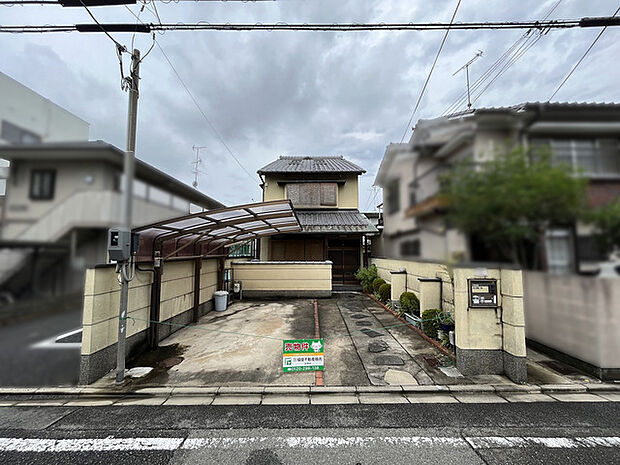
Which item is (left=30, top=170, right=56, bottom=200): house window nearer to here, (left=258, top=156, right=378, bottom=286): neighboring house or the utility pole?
the utility pole

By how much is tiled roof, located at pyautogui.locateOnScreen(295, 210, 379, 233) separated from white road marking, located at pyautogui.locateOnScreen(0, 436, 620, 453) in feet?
31.3

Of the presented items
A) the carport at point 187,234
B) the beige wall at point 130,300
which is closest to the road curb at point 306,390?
the beige wall at point 130,300

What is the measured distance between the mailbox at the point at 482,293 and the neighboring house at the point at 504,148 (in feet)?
15.9

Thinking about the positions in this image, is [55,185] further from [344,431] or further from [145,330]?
[145,330]

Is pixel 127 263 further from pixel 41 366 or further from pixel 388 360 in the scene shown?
pixel 388 360

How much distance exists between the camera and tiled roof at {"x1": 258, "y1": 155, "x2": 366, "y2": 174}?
55.2ft

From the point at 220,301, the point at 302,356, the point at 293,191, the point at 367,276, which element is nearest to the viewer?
the point at 302,356

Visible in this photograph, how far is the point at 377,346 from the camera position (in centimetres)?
638

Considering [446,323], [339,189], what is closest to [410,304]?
[446,323]

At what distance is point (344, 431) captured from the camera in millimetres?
3512

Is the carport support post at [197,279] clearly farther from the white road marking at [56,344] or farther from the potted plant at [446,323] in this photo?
the potted plant at [446,323]

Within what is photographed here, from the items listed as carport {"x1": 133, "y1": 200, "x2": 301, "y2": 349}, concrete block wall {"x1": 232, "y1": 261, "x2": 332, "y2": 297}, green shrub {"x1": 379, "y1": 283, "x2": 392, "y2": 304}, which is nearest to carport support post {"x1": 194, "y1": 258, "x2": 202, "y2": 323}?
carport {"x1": 133, "y1": 200, "x2": 301, "y2": 349}

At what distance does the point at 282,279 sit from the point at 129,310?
741 cm

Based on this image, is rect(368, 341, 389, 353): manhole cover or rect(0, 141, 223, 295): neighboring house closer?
rect(0, 141, 223, 295): neighboring house
